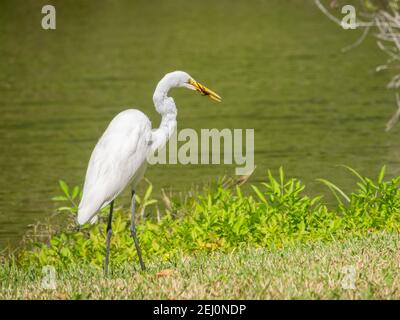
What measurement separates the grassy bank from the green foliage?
0.4 inches

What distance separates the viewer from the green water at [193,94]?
632 inches

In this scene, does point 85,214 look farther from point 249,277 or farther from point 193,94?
point 193,94

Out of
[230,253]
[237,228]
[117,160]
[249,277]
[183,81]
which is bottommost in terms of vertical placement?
[249,277]

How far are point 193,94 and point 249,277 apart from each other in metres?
15.7

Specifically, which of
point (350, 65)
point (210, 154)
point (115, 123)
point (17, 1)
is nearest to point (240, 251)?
point (115, 123)

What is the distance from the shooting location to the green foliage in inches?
392

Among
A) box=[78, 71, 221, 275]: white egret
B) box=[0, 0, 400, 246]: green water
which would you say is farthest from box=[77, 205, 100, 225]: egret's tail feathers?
box=[0, 0, 400, 246]: green water

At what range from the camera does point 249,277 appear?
7965 millimetres

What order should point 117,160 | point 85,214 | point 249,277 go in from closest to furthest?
point 249,277, point 85,214, point 117,160

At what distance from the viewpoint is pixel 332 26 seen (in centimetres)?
3194

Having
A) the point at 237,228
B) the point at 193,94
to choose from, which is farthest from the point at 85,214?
the point at 193,94

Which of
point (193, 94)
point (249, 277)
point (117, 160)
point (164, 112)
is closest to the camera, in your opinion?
point (249, 277)

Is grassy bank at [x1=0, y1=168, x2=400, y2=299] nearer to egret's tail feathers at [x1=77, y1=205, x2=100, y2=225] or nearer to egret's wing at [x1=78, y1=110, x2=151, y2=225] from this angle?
egret's tail feathers at [x1=77, y1=205, x2=100, y2=225]
